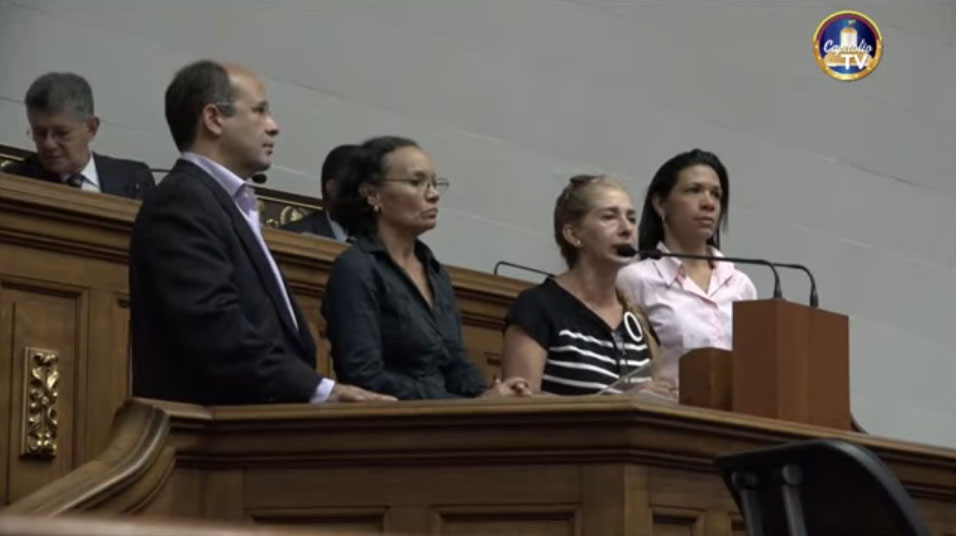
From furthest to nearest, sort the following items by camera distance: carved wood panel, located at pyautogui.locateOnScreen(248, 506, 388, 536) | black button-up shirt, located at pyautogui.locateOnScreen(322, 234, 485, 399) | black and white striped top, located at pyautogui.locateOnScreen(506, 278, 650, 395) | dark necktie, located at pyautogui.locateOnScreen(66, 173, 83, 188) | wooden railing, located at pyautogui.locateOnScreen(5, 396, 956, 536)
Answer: dark necktie, located at pyautogui.locateOnScreen(66, 173, 83, 188), black and white striped top, located at pyautogui.locateOnScreen(506, 278, 650, 395), black button-up shirt, located at pyautogui.locateOnScreen(322, 234, 485, 399), carved wood panel, located at pyautogui.locateOnScreen(248, 506, 388, 536), wooden railing, located at pyautogui.locateOnScreen(5, 396, 956, 536)

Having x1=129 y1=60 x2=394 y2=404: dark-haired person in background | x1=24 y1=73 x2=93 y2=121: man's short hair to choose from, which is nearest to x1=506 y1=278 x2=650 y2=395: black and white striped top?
x1=129 y1=60 x2=394 y2=404: dark-haired person in background

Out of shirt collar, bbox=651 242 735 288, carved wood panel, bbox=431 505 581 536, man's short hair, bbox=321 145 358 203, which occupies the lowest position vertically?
carved wood panel, bbox=431 505 581 536

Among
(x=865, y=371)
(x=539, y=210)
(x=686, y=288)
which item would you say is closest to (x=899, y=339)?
(x=865, y=371)

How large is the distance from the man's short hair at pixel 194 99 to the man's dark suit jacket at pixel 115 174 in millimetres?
1363

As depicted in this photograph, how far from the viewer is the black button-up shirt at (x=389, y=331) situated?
12.3 ft

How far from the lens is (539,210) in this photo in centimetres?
703

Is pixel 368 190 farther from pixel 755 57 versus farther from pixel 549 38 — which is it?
pixel 755 57

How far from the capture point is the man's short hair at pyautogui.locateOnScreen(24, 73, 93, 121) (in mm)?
5176

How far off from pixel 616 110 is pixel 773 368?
370 cm

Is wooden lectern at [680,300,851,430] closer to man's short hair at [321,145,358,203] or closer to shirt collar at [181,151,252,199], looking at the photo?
shirt collar at [181,151,252,199]

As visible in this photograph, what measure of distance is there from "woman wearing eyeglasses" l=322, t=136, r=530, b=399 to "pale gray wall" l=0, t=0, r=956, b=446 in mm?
2047

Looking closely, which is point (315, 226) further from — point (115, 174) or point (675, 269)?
point (675, 269)

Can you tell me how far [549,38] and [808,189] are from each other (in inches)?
50.1

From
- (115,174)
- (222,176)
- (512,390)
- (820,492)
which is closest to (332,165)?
(115,174)
